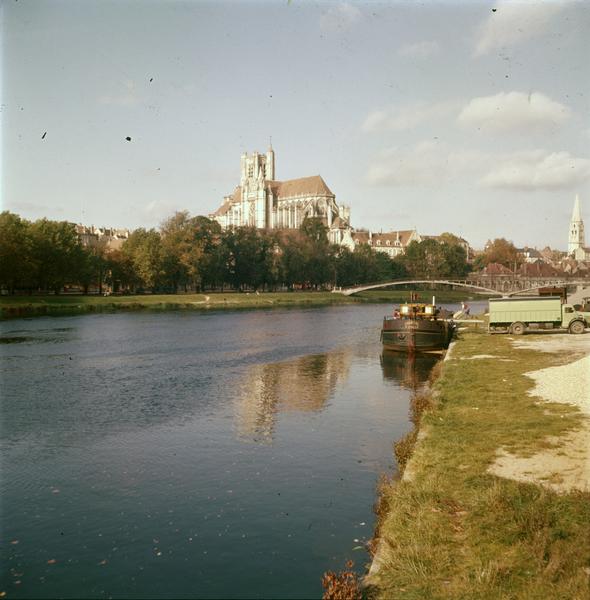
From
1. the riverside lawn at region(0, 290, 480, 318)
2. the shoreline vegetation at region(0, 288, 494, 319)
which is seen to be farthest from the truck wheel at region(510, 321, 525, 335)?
the riverside lawn at region(0, 290, 480, 318)

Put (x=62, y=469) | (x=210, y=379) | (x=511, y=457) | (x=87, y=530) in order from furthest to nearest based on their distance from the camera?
→ (x=210, y=379) < (x=62, y=469) < (x=511, y=457) < (x=87, y=530)

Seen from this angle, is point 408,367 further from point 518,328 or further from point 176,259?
point 176,259

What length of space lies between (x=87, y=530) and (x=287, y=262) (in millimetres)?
109889

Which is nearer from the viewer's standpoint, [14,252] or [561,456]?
[561,456]

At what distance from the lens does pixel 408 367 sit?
35812 millimetres

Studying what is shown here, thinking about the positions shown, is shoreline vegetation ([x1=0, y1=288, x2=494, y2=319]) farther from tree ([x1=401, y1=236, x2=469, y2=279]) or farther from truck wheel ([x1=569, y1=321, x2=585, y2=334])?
truck wheel ([x1=569, y1=321, x2=585, y2=334])

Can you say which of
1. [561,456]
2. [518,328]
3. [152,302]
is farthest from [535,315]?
[152,302]

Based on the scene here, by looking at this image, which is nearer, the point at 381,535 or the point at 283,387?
the point at 381,535

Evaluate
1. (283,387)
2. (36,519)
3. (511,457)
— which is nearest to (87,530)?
(36,519)

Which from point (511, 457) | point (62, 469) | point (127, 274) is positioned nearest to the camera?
point (511, 457)

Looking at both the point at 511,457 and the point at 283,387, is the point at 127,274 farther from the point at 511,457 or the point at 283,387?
the point at 511,457

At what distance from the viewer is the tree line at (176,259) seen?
A: 83562 millimetres

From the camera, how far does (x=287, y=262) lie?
399 feet

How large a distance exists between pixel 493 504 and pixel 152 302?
3310 inches
